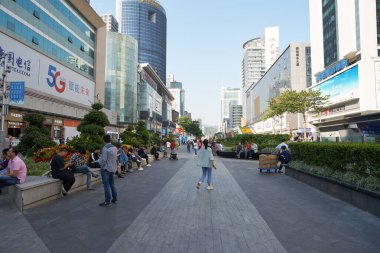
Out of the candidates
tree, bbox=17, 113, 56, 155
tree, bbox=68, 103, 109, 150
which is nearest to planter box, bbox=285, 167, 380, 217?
tree, bbox=68, 103, 109, 150

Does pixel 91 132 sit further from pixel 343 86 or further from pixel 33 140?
pixel 343 86

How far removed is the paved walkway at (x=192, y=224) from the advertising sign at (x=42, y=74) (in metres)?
25.6

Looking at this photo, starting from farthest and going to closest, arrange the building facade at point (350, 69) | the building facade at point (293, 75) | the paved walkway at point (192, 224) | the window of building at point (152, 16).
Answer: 1. the window of building at point (152, 16)
2. the building facade at point (293, 75)
3. the building facade at point (350, 69)
4. the paved walkway at point (192, 224)

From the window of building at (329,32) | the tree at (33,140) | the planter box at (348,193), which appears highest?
the window of building at (329,32)

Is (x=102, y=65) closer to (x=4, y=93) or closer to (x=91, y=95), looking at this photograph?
(x=91, y=95)

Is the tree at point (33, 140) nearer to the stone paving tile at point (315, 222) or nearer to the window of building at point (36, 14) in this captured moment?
A: the stone paving tile at point (315, 222)

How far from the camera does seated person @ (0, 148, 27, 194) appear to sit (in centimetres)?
724

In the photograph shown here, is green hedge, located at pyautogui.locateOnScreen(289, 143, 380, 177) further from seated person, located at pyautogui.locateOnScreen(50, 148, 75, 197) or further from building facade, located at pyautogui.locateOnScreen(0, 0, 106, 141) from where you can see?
building facade, located at pyautogui.locateOnScreen(0, 0, 106, 141)

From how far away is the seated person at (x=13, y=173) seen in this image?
7238 mm

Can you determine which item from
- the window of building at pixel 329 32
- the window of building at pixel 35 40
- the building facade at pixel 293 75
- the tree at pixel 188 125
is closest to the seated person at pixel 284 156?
the window of building at pixel 35 40

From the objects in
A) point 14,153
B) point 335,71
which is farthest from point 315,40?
point 14,153

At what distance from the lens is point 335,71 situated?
57625 millimetres

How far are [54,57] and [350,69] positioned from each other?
47253 mm

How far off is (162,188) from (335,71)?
190ft
